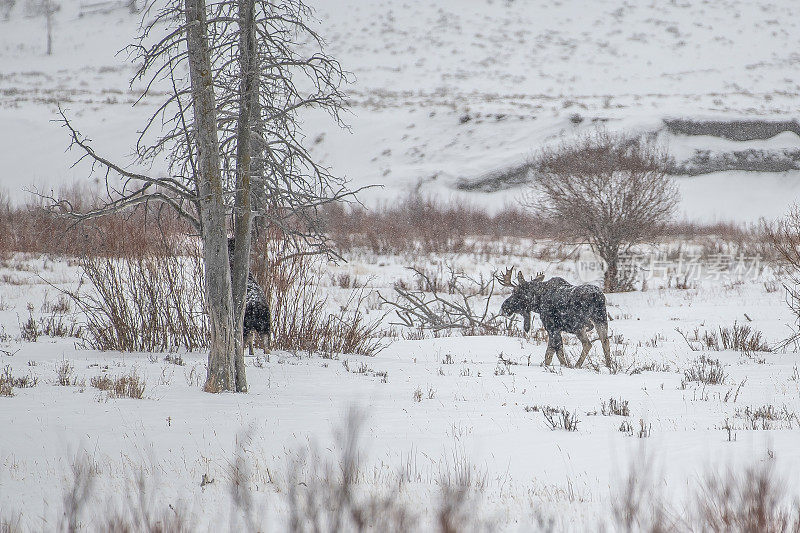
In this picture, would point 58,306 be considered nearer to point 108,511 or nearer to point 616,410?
point 616,410

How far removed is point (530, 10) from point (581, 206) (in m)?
47.7

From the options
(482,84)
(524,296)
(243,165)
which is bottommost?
(524,296)

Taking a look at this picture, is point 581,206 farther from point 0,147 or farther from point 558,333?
point 0,147

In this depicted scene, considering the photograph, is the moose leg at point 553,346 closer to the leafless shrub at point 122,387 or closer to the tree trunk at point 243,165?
the tree trunk at point 243,165

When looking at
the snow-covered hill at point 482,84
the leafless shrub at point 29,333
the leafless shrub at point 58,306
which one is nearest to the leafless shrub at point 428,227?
the snow-covered hill at point 482,84

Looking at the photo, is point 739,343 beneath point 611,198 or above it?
beneath

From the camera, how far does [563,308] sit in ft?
26.3

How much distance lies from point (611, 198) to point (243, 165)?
1414cm

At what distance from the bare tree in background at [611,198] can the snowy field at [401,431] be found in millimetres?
9276

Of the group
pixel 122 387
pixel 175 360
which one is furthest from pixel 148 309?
pixel 122 387

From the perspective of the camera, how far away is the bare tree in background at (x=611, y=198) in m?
17.8

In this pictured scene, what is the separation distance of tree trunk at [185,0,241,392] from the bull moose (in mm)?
3851

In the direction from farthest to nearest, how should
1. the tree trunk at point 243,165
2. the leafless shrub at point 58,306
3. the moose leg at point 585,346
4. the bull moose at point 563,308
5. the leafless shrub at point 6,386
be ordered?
the leafless shrub at point 58,306, the moose leg at point 585,346, the bull moose at point 563,308, the tree trunk at point 243,165, the leafless shrub at point 6,386

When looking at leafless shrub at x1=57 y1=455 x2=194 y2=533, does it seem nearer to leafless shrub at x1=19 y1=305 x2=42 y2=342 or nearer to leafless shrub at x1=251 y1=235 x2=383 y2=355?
leafless shrub at x1=251 y1=235 x2=383 y2=355
